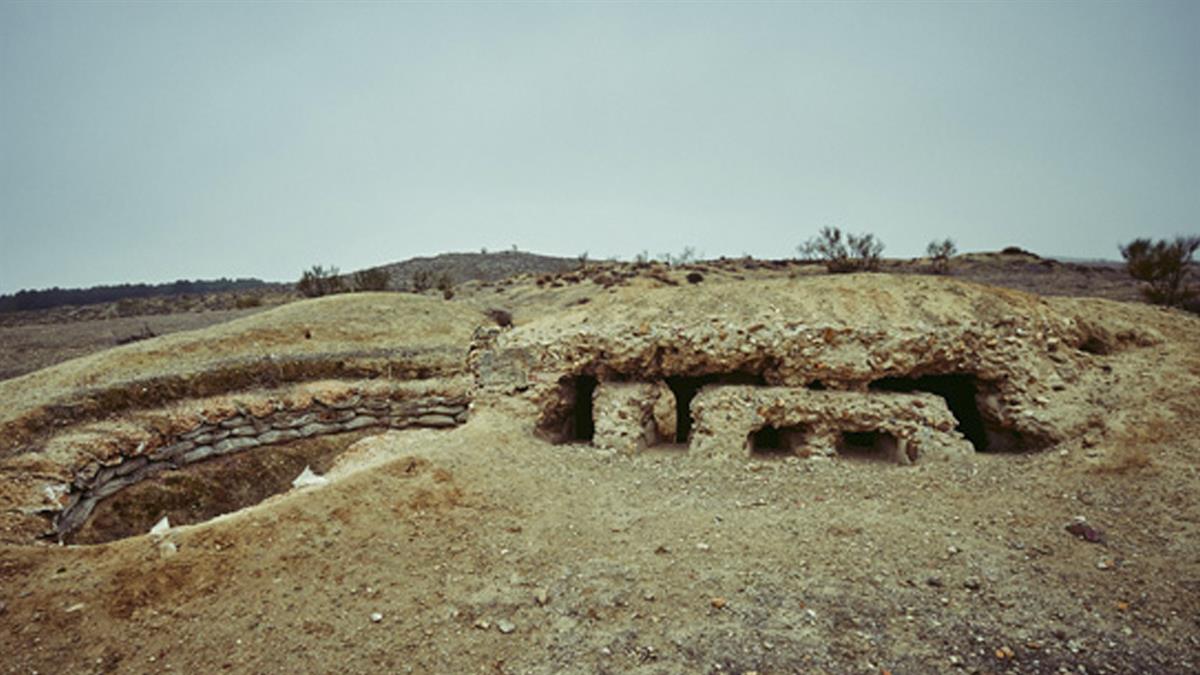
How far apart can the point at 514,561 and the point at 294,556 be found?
258cm

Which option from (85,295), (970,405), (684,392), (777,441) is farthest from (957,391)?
(85,295)

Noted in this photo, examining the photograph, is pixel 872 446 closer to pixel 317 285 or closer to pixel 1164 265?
pixel 1164 265

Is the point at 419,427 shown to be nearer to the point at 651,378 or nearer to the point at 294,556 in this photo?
the point at 651,378

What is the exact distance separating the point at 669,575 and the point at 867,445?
6602 mm

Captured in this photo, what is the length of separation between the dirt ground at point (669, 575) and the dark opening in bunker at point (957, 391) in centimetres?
234

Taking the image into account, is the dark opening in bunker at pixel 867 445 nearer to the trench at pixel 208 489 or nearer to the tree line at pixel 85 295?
the trench at pixel 208 489

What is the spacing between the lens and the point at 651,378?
38.9 ft

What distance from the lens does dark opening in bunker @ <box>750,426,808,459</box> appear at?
34.4 feet

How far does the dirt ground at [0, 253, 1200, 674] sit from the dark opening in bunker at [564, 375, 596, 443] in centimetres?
406

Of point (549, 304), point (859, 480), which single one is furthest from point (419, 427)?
point (549, 304)

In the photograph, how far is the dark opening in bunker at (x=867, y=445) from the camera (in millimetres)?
10273

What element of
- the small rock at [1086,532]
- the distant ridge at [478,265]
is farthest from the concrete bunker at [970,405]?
the distant ridge at [478,265]

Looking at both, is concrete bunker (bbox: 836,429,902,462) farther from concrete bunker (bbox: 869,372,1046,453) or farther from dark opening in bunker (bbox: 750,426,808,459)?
concrete bunker (bbox: 869,372,1046,453)

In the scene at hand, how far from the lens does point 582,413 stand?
44.6 feet
